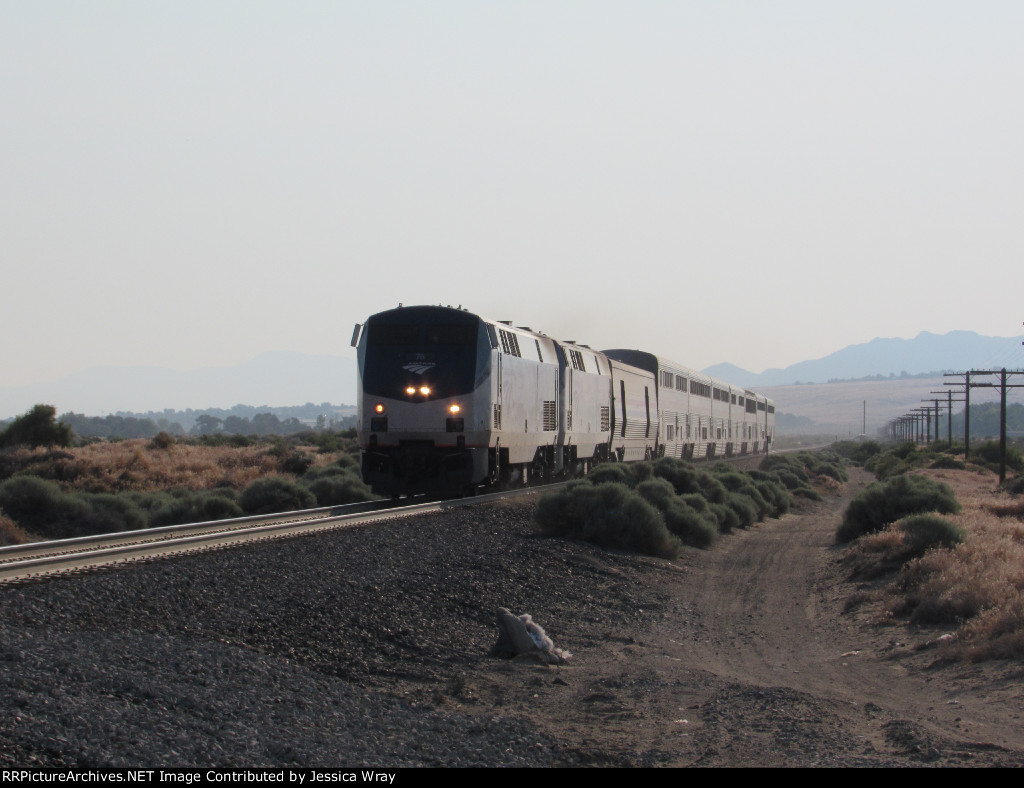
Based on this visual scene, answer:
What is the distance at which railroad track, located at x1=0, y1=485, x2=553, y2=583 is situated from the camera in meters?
11.0

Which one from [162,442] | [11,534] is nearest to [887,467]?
[162,442]

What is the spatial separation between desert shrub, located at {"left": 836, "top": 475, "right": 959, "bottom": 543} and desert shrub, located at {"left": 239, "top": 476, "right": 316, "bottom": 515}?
1177cm

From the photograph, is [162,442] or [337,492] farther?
[162,442]

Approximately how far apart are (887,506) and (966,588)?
415 inches

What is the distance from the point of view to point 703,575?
17469 millimetres

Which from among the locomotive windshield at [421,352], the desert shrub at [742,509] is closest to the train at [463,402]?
the locomotive windshield at [421,352]

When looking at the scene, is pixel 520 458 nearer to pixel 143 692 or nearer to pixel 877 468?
pixel 143 692

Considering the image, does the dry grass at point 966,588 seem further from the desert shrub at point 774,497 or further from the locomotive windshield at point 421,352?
the desert shrub at point 774,497

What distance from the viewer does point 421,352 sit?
21.8 meters

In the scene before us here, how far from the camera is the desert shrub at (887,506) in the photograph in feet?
74.3

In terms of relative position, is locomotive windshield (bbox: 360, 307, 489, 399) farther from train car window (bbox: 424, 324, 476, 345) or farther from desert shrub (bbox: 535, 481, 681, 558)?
desert shrub (bbox: 535, 481, 681, 558)

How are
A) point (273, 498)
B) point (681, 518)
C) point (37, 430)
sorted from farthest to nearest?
1. point (37, 430)
2. point (273, 498)
3. point (681, 518)

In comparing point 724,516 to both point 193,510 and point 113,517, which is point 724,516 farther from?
point 113,517
